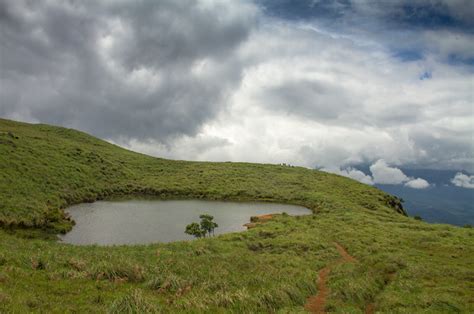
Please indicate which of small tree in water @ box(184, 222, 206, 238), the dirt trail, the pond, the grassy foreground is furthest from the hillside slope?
the dirt trail

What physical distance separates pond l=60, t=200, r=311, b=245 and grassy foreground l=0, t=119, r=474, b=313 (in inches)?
182

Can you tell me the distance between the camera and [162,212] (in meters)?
71.0

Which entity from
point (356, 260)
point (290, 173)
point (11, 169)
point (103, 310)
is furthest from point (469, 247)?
point (290, 173)

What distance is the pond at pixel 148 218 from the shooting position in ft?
160

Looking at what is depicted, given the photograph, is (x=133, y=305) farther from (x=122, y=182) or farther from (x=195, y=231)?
(x=122, y=182)

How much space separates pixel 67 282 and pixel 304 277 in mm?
16839

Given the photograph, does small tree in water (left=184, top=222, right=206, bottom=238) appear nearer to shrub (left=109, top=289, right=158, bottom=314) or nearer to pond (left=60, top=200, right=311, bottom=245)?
pond (left=60, top=200, right=311, bottom=245)

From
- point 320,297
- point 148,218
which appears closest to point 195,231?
point 148,218

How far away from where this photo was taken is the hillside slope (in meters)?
59.0

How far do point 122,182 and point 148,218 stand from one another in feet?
144

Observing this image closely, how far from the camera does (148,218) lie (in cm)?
6250

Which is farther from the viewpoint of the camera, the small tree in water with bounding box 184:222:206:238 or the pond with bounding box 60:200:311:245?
the small tree in water with bounding box 184:222:206:238

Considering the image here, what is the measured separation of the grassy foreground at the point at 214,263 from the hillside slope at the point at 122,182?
526 mm

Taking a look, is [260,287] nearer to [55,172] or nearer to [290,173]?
[55,172]
